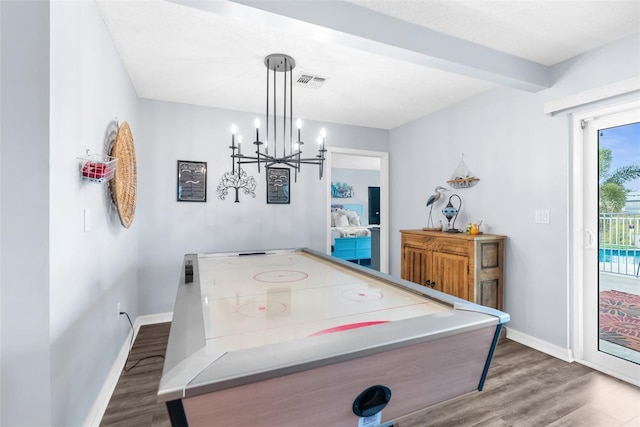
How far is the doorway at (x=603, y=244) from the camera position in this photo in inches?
89.0

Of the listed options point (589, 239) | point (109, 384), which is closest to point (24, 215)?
point (109, 384)

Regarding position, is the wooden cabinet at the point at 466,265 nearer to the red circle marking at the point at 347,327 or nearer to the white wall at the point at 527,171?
the white wall at the point at 527,171

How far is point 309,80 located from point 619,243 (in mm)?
2859

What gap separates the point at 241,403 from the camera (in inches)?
30.8

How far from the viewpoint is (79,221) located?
1.56 meters

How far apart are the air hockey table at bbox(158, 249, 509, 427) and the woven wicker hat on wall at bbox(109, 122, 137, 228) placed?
1012 millimetres

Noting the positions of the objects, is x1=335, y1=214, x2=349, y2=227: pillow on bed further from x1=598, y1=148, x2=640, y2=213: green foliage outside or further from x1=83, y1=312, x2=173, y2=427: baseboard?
x1=598, y1=148, x2=640, y2=213: green foliage outside

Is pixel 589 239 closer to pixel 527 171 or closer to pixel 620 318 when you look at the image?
pixel 620 318

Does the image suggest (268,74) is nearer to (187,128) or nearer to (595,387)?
(187,128)

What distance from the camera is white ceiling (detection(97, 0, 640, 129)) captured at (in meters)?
1.80

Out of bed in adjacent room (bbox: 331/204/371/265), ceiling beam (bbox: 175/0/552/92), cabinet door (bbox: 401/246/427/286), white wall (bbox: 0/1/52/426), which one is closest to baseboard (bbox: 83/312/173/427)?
white wall (bbox: 0/1/52/426)

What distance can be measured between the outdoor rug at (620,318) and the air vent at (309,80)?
2969 mm

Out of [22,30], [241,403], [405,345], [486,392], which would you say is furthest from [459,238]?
[22,30]

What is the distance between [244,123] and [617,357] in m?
4.14
